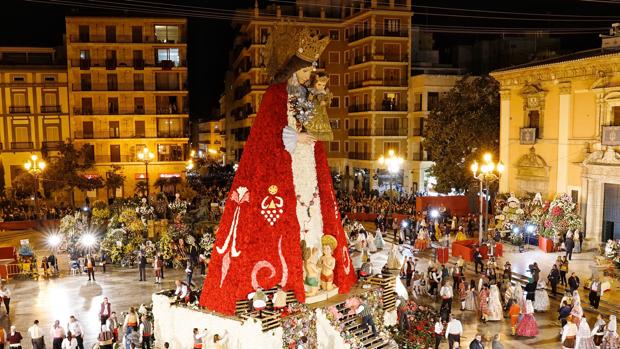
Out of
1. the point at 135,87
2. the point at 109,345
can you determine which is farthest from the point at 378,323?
the point at 135,87

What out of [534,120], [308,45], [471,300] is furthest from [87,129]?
[471,300]

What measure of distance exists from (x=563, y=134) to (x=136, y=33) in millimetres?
35343

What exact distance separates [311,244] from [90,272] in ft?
41.7

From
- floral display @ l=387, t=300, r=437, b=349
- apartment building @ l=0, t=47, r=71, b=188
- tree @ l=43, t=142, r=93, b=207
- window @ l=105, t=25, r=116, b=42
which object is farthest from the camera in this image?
window @ l=105, t=25, r=116, b=42

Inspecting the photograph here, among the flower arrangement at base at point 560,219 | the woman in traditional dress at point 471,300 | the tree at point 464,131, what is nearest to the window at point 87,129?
the tree at point 464,131

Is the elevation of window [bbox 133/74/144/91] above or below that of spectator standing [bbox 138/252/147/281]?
above

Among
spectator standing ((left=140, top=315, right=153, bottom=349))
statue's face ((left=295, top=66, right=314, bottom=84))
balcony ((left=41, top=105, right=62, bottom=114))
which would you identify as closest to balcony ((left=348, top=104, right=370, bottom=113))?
balcony ((left=41, top=105, right=62, bottom=114))

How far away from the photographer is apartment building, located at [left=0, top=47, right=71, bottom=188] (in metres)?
48.5

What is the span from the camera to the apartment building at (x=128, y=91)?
4859cm

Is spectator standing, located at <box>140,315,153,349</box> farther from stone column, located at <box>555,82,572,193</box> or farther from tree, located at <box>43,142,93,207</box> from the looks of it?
tree, located at <box>43,142,93,207</box>

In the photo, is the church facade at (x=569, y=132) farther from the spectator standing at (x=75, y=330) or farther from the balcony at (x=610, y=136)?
the spectator standing at (x=75, y=330)

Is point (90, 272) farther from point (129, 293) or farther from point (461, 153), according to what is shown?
point (461, 153)

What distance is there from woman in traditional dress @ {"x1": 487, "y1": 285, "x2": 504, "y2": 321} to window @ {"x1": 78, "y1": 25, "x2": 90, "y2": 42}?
41314 mm

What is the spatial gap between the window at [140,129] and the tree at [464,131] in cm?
2534
